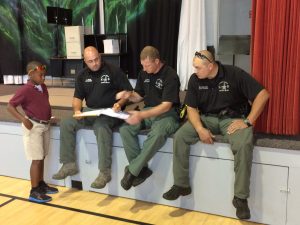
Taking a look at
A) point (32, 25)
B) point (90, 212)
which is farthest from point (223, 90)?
point (32, 25)

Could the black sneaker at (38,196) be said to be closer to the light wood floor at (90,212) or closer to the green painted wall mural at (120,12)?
the light wood floor at (90,212)

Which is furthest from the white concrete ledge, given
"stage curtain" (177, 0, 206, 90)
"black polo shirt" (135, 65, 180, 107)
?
"stage curtain" (177, 0, 206, 90)

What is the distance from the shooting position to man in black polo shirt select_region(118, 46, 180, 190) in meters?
2.32

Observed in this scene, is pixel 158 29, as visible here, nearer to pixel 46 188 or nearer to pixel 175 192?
pixel 46 188

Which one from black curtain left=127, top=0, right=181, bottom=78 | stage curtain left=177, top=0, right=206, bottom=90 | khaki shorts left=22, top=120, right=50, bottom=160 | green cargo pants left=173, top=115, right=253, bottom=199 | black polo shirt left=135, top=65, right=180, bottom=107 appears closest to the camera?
A: green cargo pants left=173, top=115, right=253, bottom=199

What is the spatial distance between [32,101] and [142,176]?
3.21 feet

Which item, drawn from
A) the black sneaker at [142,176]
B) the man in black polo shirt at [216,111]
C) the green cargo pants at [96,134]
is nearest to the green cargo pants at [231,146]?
the man in black polo shirt at [216,111]

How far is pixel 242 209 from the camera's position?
2.06 m

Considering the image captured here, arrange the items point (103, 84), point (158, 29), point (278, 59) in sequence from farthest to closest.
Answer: point (158, 29), point (103, 84), point (278, 59)

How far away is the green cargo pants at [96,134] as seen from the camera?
249 cm

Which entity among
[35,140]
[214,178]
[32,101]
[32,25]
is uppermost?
[32,25]

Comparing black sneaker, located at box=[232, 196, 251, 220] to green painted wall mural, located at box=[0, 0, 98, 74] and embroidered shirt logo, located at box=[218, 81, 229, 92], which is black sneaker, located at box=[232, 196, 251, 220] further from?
green painted wall mural, located at box=[0, 0, 98, 74]

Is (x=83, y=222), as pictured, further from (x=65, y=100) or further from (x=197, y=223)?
(x=65, y=100)

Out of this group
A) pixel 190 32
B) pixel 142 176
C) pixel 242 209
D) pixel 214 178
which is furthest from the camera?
pixel 190 32
